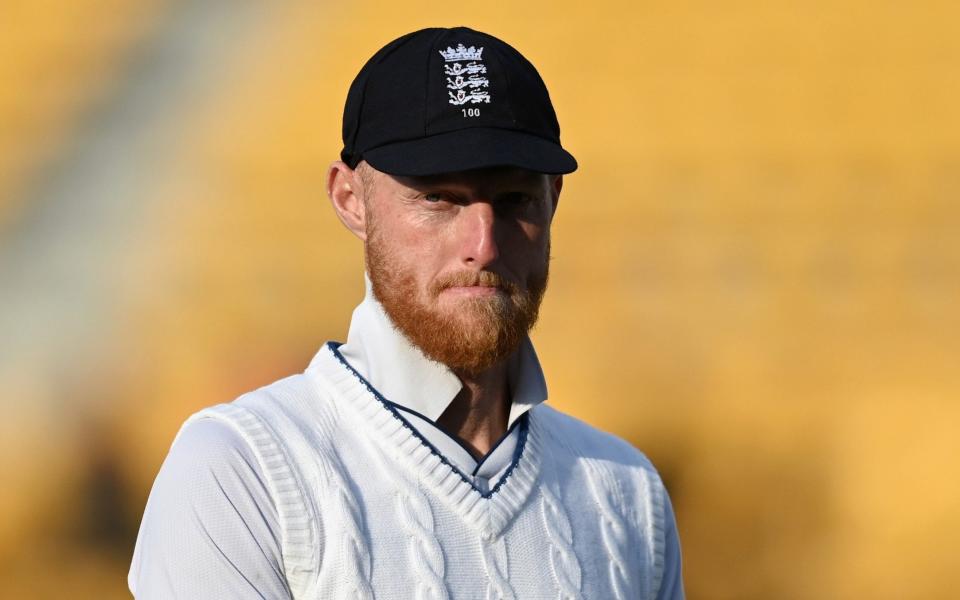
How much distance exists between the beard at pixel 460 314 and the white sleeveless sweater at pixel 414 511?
7cm

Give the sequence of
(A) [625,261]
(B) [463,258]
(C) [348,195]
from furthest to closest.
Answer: (A) [625,261]
(C) [348,195]
(B) [463,258]

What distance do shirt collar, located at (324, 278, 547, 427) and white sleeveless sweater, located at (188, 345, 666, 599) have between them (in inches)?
0.8

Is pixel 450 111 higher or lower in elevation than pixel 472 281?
higher

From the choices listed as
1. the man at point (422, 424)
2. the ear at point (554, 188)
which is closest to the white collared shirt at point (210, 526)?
the man at point (422, 424)

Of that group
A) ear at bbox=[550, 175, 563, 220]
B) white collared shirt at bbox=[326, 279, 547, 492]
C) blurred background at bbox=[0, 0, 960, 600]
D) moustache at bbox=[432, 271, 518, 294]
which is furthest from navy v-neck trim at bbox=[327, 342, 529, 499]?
blurred background at bbox=[0, 0, 960, 600]

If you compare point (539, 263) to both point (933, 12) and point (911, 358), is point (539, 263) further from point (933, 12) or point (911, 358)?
point (933, 12)

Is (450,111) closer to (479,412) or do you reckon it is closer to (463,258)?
(463,258)

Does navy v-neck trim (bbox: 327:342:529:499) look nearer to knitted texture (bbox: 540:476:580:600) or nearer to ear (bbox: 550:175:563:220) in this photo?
knitted texture (bbox: 540:476:580:600)

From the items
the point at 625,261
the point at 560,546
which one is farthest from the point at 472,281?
the point at 625,261

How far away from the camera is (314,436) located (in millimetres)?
1238

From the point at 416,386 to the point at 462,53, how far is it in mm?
297

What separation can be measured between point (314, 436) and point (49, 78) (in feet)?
9.98

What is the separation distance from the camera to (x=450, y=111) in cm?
126

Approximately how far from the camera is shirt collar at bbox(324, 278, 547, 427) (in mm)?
1298
